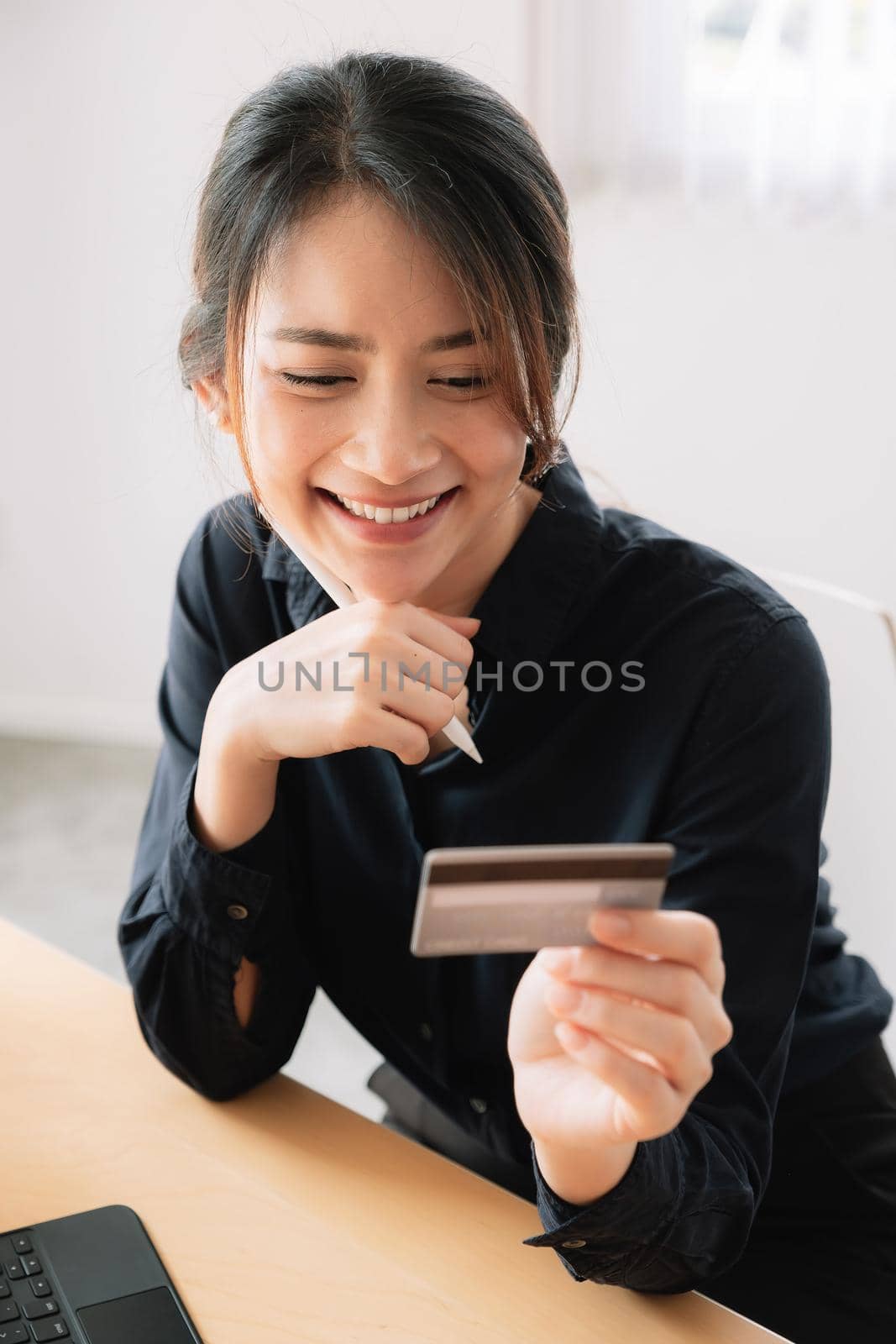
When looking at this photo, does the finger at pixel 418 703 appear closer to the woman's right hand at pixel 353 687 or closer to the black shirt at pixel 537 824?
the woman's right hand at pixel 353 687

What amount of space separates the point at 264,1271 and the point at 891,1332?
1.48 feet

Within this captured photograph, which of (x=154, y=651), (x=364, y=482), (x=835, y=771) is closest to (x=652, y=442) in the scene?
(x=154, y=651)

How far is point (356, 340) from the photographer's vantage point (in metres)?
0.85

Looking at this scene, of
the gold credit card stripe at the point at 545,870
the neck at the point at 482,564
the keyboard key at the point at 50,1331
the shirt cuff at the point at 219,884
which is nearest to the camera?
the gold credit card stripe at the point at 545,870

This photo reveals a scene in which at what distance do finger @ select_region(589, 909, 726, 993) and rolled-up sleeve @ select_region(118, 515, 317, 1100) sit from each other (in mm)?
404

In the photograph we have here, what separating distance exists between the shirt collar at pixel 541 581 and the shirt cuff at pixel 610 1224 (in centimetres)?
39

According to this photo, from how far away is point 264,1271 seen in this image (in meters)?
0.77

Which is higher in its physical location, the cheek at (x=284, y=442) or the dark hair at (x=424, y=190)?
the dark hair at (x=424, y=190)

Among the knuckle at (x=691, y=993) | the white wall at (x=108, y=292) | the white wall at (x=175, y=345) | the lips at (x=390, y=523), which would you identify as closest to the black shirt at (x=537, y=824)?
the lips at (x=390, y=523)

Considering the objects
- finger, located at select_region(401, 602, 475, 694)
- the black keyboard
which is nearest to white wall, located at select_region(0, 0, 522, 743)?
finger, located at select_region(401, 602, 475, 694)

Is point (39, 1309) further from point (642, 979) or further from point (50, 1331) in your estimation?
point (642, 979)

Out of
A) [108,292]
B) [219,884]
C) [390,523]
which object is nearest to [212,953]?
[219,884]

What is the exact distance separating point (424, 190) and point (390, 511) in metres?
0.21

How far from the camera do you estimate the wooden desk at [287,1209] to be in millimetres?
746
